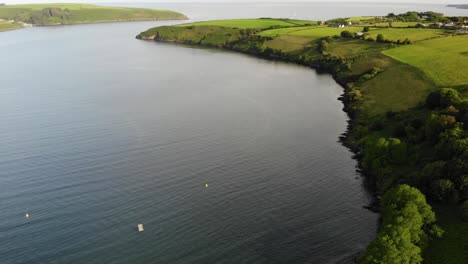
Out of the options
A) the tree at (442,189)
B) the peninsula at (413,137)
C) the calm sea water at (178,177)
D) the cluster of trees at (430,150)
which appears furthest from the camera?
the cluster of trees at (430,150)

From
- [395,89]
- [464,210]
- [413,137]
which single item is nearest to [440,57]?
[395,89]

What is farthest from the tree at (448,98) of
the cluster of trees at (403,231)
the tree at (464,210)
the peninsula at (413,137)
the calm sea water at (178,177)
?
the cluster of trees at (403,231)

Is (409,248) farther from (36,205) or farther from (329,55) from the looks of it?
(329,55)

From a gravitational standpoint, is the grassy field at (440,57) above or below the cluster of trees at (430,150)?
above

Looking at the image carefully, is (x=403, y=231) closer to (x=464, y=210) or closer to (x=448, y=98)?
(x=464, y=210)

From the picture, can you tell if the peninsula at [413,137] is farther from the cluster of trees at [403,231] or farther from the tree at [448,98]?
the cluster of trees at [403,231]

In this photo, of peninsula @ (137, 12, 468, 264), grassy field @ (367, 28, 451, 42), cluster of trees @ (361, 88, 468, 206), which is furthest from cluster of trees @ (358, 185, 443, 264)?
grassy field @ (367, 28, 451, 42)

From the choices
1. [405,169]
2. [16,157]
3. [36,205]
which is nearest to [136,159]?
[36,205]
